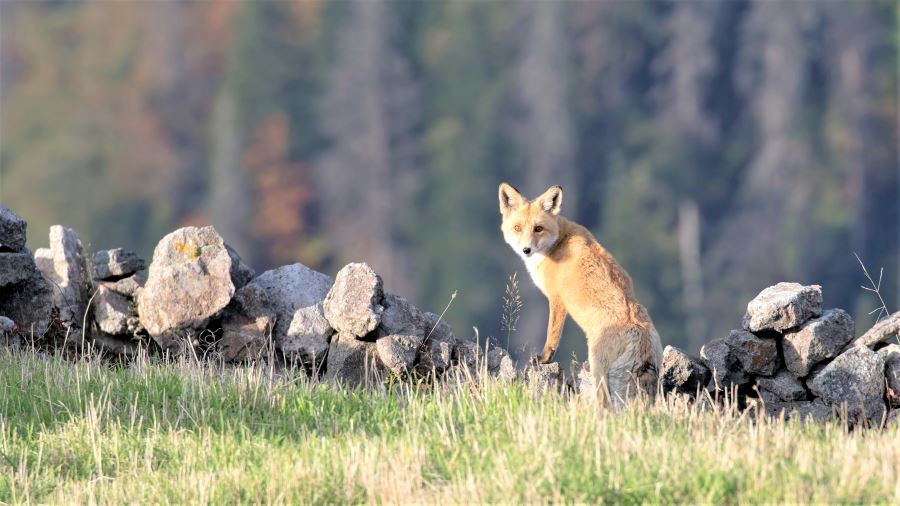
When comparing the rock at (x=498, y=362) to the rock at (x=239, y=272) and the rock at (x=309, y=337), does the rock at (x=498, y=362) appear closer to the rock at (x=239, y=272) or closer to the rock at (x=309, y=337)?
the rock at (x=309, y=337)

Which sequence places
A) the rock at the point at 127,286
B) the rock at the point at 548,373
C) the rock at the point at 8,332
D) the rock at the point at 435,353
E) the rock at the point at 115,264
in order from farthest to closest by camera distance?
1. the rock at the point at 115,264
2. the rock at the point at 127,286
3. the rock at the point at 8,332
4. the rock at the point at 435,353
5. the rock at the point at 548,373

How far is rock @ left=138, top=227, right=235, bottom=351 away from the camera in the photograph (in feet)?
42.2

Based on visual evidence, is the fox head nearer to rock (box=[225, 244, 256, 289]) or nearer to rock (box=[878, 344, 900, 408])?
rock (box=[225, 244, 256, 289])

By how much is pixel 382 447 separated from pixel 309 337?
3.71m

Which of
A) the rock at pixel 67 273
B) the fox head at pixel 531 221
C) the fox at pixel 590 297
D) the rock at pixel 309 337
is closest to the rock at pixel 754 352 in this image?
the fox at pixel 590 297

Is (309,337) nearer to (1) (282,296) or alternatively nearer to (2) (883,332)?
(1) (282,296)

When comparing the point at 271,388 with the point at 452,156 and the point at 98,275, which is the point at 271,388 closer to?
the point at 98,275

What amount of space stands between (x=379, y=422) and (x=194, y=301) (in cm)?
353

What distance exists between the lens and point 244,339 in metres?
12.9

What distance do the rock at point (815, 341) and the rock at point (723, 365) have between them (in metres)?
0.41

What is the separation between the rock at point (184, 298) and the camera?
1285 cm

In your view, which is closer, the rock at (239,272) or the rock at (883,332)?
the rock at (883,332)

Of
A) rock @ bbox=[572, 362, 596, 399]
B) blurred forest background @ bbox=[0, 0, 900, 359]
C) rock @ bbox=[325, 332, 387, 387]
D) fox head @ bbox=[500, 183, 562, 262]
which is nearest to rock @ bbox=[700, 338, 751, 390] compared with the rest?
rock @ bbox=[572, 362, 596, 399]

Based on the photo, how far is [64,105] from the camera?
9988 centimetres
